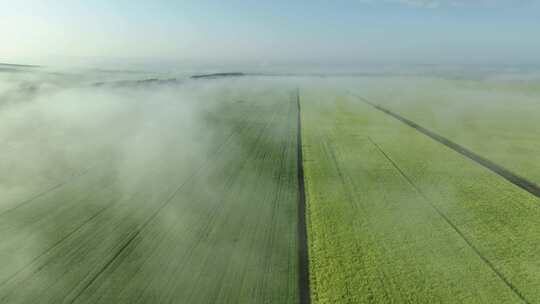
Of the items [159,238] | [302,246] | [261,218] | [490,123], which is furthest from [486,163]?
[159,238]

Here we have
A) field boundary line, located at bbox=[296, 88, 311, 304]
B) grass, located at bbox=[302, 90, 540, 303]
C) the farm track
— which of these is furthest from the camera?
the farm track

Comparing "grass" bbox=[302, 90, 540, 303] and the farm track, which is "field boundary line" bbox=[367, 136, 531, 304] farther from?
the farm track

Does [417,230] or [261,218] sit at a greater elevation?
[261,218]

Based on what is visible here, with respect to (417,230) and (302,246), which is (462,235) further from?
(302,246)

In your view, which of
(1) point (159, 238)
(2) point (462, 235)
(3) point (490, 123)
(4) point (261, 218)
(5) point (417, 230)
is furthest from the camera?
(3) point (490, 123)

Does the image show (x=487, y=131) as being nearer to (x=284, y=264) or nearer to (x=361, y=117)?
(x=361, y=117)

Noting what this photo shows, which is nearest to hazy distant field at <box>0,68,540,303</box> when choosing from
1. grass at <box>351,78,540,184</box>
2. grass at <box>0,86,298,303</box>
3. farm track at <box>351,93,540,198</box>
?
grass at <box>0,86,298,303</box>

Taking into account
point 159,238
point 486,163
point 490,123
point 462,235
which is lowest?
point 462,235
